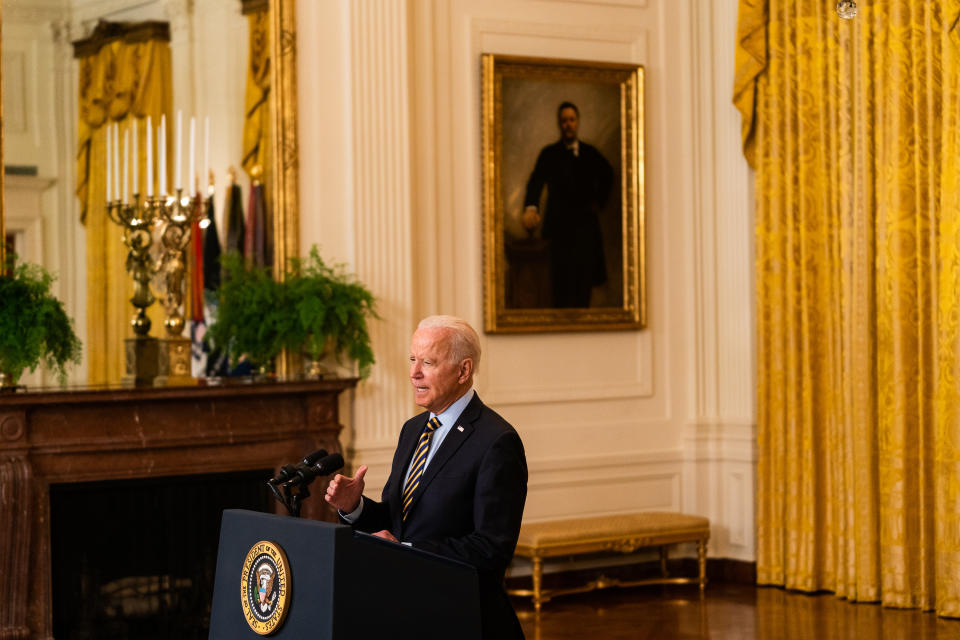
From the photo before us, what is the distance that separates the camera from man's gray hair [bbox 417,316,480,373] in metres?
3.70

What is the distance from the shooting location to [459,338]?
3.70 m

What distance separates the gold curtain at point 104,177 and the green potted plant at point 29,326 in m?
0.25

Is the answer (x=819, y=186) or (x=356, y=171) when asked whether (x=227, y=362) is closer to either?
(x=356, y=171)

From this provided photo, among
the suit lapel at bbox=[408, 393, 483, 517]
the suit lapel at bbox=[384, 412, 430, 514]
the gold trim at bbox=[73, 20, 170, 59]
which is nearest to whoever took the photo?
the suit lapel at bbox=[408, 393, 483, 517]

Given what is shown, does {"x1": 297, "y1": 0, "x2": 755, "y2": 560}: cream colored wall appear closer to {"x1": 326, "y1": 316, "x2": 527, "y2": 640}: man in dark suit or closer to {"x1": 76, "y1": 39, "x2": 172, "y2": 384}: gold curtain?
{"x1": 76, "y1": 39, "x2": 172, "y2": 384}: gold curtain

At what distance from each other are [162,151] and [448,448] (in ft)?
12.0

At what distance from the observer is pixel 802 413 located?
24.6ft

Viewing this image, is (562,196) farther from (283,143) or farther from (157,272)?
(157,272)

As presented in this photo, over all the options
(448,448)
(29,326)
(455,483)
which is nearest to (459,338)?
(448,448)

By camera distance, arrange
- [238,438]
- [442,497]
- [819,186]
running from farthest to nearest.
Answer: [819,186], [238,438], [442,497]

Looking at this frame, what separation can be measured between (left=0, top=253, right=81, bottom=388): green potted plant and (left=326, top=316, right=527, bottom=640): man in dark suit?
280 centimetres

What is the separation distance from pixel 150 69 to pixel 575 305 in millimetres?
2912

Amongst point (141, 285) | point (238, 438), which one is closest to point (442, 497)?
point (238, 438)

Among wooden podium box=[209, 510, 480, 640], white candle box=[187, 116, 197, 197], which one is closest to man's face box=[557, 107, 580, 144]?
white candle box=[187, 116, 197, 197]
